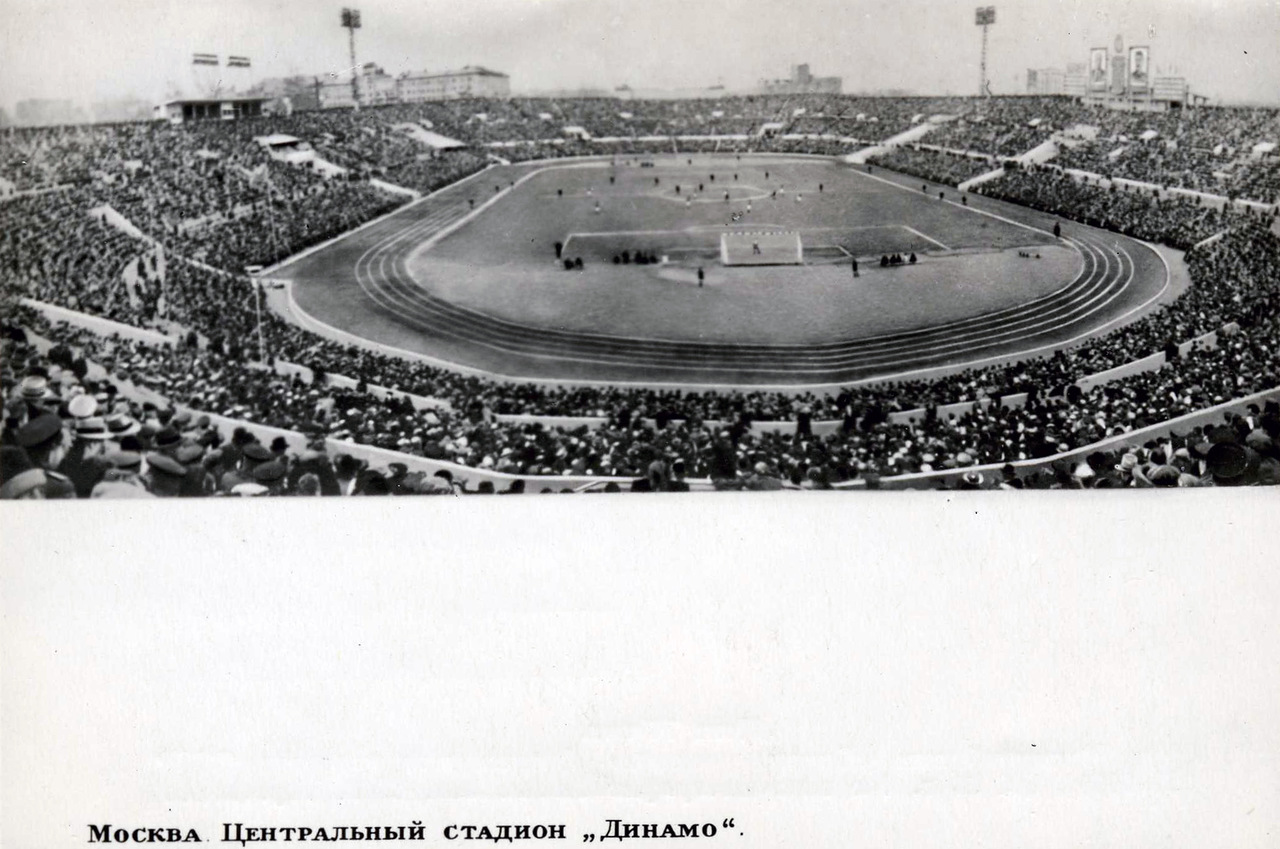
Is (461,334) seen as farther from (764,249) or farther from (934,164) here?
(934,164)

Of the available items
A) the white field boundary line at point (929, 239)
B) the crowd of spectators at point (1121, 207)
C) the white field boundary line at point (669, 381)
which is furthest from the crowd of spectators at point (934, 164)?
the white field boundary line at point (669, 381)

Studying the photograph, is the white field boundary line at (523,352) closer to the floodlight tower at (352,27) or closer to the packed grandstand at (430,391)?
the packed grandstand at (430,391)

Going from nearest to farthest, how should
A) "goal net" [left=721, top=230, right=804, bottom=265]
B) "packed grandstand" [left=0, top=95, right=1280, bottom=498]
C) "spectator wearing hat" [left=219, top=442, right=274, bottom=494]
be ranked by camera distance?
1. "spectator wearing hat" [left=219, top=442, right=274, bottom=494]
2. "packed grandstand" [left=0, top=95, right=1280, bottom=498]
3. "goal net" [left=721, top=230, right=804, bottom=265]

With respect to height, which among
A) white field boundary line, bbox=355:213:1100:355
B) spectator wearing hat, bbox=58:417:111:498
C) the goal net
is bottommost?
spectator wearing hat, bbox=58:417:111:498

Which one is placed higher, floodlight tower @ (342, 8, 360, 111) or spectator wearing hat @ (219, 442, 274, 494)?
floodlight tower @ (342, 8, 360, 111)

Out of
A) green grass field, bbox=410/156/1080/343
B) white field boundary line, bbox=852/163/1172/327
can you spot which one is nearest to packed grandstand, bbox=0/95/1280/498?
white field boundary line, bbox=852/163/1172/327

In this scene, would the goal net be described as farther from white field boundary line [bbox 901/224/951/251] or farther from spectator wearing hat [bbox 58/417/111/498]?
spectator wearing hat [bbox 58/417/111/498]
